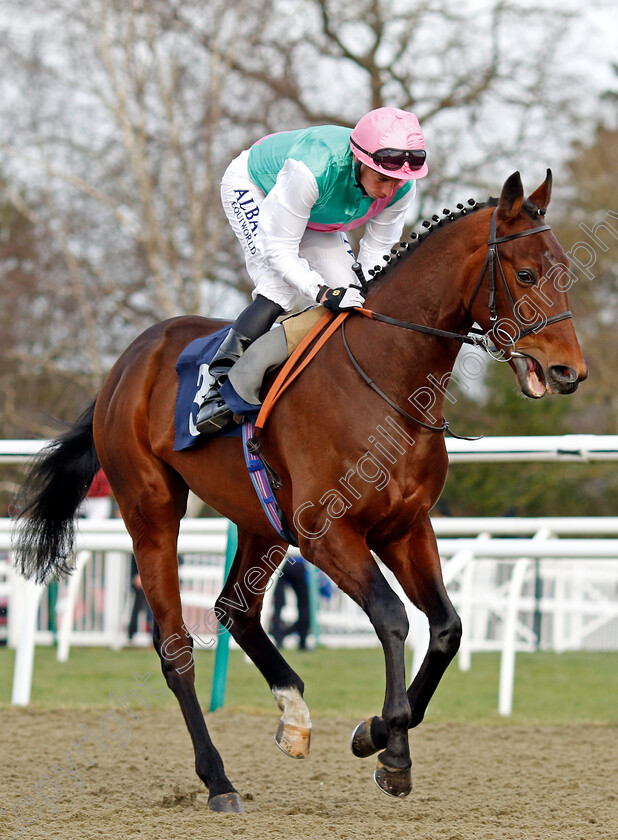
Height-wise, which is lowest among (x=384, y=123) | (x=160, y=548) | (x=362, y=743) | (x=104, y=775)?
(x=104, y=775)

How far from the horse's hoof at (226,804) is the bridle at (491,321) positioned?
1.54 meters

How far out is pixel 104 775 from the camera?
473 centimetres

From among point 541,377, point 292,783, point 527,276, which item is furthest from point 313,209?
point 292,783

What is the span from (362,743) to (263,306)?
166cm

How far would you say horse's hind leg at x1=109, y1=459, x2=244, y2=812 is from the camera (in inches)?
173

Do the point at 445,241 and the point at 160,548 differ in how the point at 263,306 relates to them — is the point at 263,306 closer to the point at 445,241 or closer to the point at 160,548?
the point at 445,241

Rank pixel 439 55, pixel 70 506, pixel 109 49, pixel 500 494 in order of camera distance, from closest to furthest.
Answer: pixel 70 506 → pixel 109 49 → pixel 439 55 → pixel 500 494

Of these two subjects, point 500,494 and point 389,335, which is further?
point 500,494

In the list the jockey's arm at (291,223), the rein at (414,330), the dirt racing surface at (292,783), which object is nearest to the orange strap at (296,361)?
the rein at (414,330)

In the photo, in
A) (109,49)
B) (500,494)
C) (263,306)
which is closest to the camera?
(263,306)

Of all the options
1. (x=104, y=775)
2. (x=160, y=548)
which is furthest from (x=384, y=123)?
(x=104, y=775)

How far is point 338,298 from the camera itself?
12.9 feet

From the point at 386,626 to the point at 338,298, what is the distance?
118 centimetres

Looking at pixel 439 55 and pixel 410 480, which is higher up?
pixel 439 55
